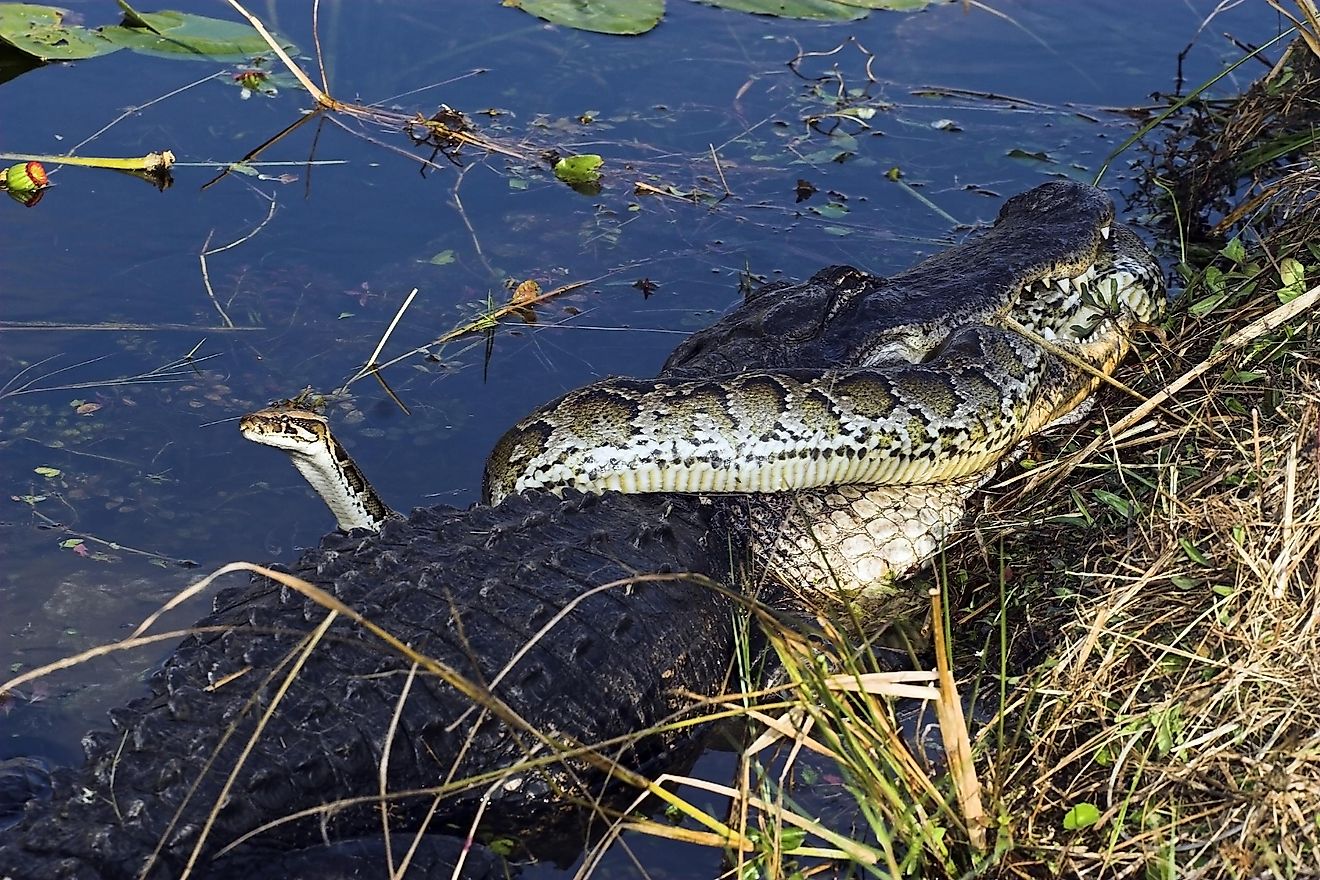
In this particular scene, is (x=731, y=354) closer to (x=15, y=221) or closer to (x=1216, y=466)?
(x=1216, y=466)

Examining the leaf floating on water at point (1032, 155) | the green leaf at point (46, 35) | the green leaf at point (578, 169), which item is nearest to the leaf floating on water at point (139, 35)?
the green leaf at point (46, 35)

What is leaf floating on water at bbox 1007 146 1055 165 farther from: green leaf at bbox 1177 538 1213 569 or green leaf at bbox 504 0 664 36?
green leaf at bbox 1177 538 1213 569

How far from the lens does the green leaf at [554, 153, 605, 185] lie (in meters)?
6.33

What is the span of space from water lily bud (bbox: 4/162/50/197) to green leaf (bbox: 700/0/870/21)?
3663 mm

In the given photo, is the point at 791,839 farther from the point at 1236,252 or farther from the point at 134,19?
the point at 134,19

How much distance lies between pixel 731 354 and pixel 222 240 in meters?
2.47

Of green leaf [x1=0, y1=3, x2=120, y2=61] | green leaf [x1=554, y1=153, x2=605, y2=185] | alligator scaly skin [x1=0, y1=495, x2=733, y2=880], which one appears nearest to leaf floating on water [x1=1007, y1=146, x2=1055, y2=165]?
green leaf [x1=554, y1=153, x2=605, y2=185]

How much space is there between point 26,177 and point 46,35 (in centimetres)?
137

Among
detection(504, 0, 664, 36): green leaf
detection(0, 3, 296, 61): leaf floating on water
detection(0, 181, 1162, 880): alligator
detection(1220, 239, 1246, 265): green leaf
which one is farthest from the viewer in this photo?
detection(504, 0, 664, 36): green leaf

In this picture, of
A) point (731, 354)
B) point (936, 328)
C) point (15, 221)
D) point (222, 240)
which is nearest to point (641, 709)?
point (731, 354)

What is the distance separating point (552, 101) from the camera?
699 cm

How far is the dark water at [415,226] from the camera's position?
4.48 m

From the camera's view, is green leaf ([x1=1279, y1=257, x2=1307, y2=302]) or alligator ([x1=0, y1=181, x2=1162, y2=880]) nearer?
alligator ([x1=0, y1=181, x2=1162, y2=880])

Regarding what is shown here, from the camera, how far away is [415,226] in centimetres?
599
